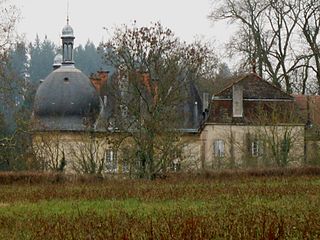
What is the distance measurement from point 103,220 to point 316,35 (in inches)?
1705

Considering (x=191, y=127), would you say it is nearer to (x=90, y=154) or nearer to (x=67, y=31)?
(x=67, y=31)

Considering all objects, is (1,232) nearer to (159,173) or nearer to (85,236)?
(85,236)

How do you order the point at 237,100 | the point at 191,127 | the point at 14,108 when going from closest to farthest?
the point at 14,108 → the point at 237,100 → the point at 191,127

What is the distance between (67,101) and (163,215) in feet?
173

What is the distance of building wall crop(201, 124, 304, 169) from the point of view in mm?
47156

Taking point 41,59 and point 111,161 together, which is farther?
point 41,59

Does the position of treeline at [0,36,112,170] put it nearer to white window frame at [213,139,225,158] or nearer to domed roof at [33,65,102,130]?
domed roof at [33,65,102,130]

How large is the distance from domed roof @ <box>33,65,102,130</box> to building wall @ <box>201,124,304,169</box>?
42.1 ft

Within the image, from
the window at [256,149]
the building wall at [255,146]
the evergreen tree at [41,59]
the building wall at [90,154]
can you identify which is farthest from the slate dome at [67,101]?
the evergreen tree at [41,59]

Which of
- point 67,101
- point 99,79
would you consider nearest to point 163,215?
point 67,101

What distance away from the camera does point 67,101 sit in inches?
2670

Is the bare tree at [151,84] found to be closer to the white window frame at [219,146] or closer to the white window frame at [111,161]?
the white window frame at [111,161]

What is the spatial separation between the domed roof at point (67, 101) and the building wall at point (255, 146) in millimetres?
12823

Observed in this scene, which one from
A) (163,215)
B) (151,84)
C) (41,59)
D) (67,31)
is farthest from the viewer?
(41,59)
